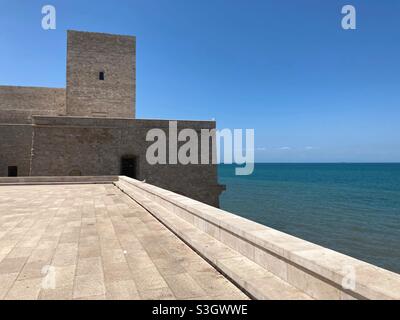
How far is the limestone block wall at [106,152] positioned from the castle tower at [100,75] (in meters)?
4.62

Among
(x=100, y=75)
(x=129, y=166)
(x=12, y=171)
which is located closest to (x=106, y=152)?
(x=129, y=166)

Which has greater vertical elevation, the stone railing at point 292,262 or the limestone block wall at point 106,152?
the limestone block wall at point 106,152

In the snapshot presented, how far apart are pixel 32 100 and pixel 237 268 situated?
23295 millimetres

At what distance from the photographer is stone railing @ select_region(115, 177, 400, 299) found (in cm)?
183

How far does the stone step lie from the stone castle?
41.2 ft

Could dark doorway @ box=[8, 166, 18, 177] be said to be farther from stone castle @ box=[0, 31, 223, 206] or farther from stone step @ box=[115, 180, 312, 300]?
stone step @ box=[115, 180, 312, 300]

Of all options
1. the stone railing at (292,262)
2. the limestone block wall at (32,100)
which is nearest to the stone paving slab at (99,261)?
the stone railing at (292,262)

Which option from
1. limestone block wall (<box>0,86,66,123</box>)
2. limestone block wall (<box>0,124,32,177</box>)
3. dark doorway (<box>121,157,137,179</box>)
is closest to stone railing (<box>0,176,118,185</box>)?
dark doorway (<box>121,157,137,179</box>)

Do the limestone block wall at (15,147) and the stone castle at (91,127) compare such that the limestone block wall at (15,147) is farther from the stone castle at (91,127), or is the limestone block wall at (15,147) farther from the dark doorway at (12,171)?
the dark doorway at (12,171)

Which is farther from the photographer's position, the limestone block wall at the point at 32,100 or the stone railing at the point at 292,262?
the limestone block wall at the point at 32,100

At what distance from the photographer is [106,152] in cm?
1683

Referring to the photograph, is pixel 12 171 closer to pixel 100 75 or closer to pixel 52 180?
pixel 52 180

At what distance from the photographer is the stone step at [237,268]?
2.33 meters

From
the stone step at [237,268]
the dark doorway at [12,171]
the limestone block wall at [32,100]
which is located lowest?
the stone step at [237,268]
